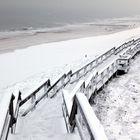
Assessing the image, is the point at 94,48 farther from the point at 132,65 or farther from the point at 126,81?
the point at 126,81

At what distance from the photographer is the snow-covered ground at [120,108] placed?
7624 millimetres

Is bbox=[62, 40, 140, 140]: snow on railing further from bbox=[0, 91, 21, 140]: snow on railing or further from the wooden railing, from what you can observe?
bbox=[0, 91, 21, 140]: snow on railing

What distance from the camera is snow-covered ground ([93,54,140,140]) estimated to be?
7624 millimetres

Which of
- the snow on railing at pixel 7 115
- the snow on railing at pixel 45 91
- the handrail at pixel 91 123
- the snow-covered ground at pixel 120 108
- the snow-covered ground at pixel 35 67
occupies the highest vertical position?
the handrail at pixel 91 123

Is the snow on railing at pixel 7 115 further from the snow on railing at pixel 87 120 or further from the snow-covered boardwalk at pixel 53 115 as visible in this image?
the snow on railing at pixel 87 120

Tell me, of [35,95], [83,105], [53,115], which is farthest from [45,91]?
[83,105]

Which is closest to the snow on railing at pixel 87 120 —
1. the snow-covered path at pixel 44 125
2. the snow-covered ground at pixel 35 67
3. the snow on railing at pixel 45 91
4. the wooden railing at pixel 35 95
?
the snow-covered path at pixel 44 125

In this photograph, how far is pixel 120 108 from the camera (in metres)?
9.34

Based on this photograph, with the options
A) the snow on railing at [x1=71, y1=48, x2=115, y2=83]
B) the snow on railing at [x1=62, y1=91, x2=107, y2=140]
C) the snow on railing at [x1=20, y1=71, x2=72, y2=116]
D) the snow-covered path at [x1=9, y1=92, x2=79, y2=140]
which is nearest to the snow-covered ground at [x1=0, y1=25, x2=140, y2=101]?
the snow on railing at [x1=71, y1=48, x2=115, y2=83]

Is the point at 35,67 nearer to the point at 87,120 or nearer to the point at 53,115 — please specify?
the point at 53,115

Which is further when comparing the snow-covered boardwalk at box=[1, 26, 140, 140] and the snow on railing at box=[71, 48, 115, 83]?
the snow on railing at box=[71, 48, 115, 83]

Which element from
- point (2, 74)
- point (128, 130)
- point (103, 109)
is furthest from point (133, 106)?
point (2, 74)

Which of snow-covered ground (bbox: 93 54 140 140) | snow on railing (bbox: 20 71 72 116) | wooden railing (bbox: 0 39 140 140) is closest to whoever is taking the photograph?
wooden railing (bbox: 0 39 140 140)

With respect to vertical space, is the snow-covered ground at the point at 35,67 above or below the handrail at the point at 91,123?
below
